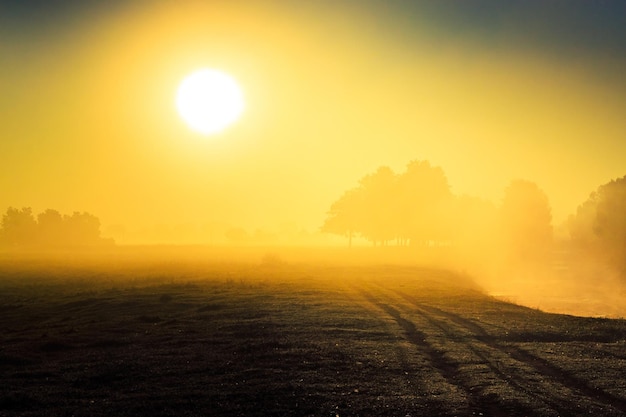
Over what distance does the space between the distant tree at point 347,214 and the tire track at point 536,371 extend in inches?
3796

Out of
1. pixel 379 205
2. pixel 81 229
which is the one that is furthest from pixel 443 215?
pixel 81 229

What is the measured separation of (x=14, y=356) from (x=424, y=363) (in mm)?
20995

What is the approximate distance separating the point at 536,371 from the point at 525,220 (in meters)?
99.7

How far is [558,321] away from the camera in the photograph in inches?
1282

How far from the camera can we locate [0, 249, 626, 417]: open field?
664 inches

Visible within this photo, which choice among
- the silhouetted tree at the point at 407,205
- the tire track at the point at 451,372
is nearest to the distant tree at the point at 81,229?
the silhouetted tree at the point at 407,205

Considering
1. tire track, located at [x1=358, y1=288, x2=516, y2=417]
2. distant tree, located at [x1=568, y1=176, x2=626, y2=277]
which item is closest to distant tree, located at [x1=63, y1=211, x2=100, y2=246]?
distant tree, located at [x1=568, y1=176, x2=626, y2=277]

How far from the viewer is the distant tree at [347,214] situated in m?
129

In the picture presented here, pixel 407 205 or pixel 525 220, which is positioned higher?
pixel 407 205

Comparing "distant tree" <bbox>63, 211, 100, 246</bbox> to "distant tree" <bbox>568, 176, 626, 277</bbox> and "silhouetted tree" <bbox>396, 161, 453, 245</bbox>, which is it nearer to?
"silhouetted tree" <bbox>396, 161, 453, 245</bbox>

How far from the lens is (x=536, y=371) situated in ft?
67.2

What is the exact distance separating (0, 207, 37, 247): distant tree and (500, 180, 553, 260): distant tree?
165 meters

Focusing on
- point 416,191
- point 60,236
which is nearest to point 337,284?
point 416,191

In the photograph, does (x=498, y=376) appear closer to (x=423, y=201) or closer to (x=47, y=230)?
(x=423, y=201)
